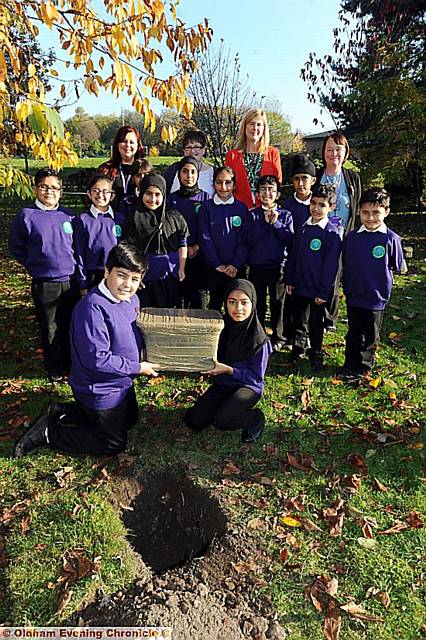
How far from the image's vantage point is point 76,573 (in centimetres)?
304

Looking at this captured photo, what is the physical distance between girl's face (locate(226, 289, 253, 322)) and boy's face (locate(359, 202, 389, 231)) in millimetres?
1540

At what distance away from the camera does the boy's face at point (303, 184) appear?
5293 mm

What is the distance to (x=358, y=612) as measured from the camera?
2.81 metres

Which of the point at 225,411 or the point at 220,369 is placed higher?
the point at 220,369

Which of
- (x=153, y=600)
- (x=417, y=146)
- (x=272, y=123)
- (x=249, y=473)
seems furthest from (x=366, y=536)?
(x=272, y=123)

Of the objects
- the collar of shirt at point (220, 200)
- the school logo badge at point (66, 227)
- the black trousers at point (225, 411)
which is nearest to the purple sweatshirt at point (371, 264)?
the collar of shirt at point (220, 200)

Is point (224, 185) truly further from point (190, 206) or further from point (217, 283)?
point (217, 283)

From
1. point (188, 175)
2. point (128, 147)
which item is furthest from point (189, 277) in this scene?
point (128, 147)

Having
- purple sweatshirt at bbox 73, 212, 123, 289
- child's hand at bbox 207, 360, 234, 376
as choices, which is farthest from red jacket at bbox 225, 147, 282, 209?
child's hand at bbox 207, 360, 234, 376

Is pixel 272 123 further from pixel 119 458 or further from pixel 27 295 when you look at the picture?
pixel 119 458

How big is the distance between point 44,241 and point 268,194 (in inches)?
85.5

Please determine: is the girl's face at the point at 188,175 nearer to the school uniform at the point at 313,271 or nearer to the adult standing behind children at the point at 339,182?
the school uniform at the point at 313,271

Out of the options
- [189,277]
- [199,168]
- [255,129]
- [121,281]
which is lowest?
[189,277]

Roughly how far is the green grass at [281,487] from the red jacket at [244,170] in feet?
5.95
